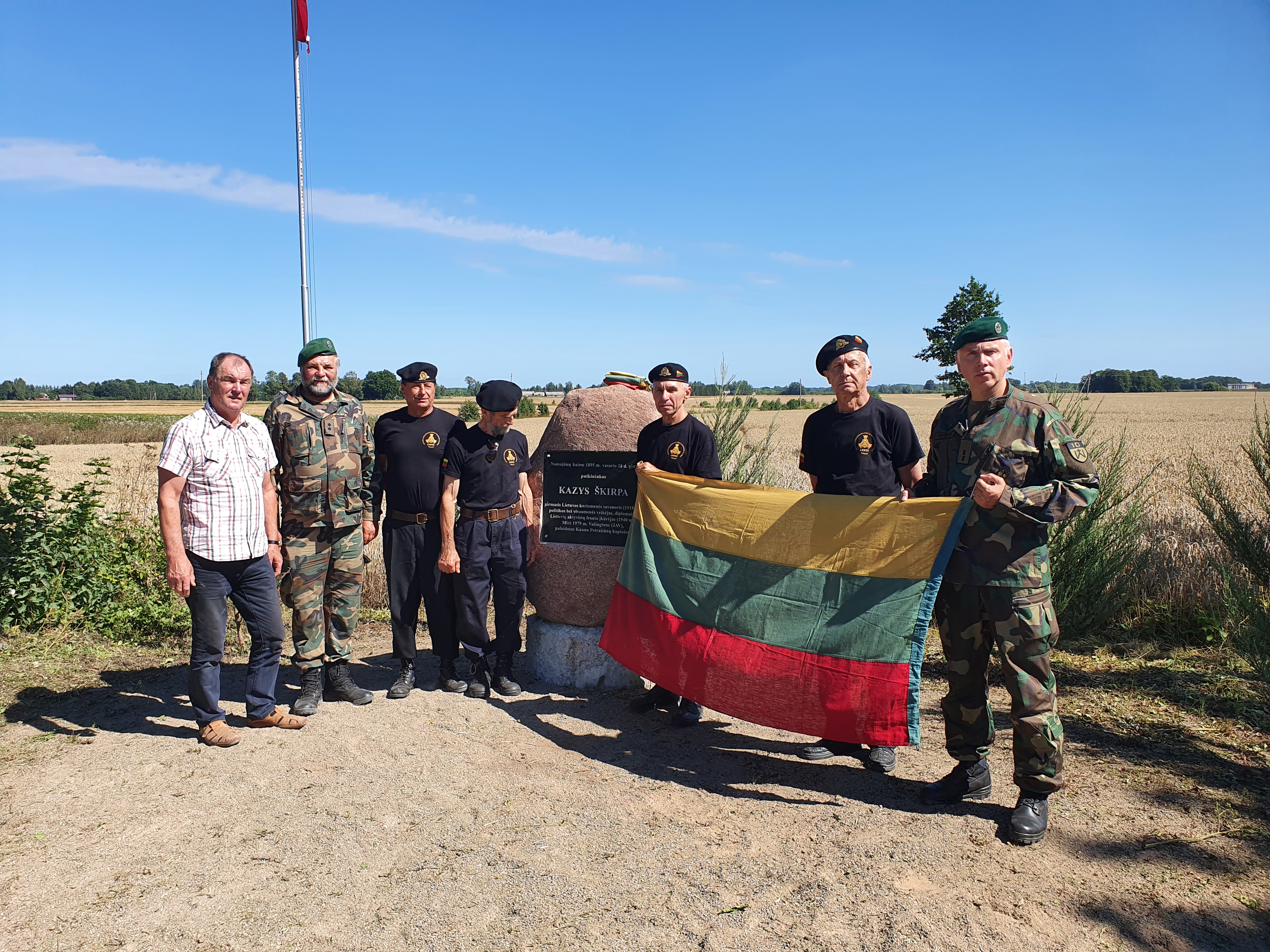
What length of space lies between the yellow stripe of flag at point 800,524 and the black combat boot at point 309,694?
2.38 metres

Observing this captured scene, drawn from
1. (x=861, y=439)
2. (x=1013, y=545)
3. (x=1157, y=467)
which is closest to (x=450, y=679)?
(x=861, y=439)

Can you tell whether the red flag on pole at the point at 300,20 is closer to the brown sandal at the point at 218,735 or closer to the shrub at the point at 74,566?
the shrub at the point at 74,566

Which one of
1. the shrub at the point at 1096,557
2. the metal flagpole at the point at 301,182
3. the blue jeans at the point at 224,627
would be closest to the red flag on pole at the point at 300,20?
the metal flagpole at the point at 301,182

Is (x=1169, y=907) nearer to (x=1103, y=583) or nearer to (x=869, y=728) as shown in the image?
(x=869, y=728)

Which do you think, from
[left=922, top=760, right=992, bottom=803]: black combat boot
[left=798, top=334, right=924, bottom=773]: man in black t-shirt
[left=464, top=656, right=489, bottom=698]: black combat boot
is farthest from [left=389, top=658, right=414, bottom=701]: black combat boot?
[left=922, top=760, right=992, bottom=803]: black combat boot

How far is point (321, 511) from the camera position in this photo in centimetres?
490

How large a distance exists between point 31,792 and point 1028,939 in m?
4.70

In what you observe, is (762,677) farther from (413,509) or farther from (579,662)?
(413,509)

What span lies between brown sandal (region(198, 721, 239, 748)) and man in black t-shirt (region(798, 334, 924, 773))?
3547 mm

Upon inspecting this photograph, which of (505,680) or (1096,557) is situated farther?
(1096,557)

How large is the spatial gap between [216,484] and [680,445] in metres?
2.75

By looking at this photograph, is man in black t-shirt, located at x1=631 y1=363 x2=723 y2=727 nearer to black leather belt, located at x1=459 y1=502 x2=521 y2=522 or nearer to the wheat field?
black leather belt, located at x1=459 y1=502 x2=521 y2=522

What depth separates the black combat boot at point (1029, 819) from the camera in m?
3.47

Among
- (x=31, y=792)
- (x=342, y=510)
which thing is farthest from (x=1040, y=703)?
(x=31, y=792)
